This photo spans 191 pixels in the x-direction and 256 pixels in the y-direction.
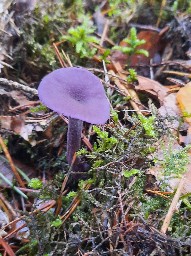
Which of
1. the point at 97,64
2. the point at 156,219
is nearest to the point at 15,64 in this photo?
the point at 97,64

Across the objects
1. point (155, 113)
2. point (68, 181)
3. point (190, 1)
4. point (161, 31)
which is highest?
point (190, 1)

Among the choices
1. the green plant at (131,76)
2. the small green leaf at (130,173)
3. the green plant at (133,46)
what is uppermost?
the green plant at (133,46)

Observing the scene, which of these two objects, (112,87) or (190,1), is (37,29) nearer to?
(112,87)

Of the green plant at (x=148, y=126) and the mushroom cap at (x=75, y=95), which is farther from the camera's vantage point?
the green plant at (x=148, y=126)

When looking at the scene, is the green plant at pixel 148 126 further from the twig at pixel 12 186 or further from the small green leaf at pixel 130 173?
the twig at pixel 12 186

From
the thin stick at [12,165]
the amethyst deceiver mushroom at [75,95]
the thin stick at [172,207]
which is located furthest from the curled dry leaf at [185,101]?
the thin stick at [12,165]

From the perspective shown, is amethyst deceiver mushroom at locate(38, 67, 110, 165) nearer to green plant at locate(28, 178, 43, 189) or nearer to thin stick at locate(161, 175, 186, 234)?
green plant at locate(28, 178, 43, 189)

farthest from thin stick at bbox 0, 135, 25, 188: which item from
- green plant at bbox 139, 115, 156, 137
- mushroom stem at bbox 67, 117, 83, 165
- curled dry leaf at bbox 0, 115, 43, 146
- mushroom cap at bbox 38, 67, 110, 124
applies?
green plant at bbox 139, 115, 156, 137
